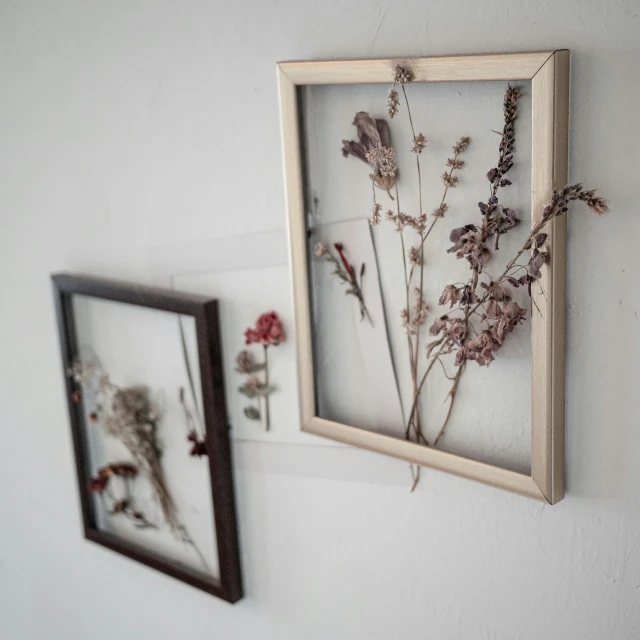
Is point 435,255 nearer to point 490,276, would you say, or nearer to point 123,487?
point 490,276

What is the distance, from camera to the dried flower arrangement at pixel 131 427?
128 cm

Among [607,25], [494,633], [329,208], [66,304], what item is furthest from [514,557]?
[66,304]

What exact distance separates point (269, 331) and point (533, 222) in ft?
1.35

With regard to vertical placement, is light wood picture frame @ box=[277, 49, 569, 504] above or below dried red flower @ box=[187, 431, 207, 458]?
above

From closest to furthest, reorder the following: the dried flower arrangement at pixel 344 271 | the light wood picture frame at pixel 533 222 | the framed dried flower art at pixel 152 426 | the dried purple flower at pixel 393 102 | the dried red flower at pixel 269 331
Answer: the light wood picture frame at pixel 533 222 < the dried purple flower at pixel 393 102 < the dried flower arrangement at pixel 344 271 < the dried red flower at pixel 269 331 < the framed dried flower art at pixel 152 426

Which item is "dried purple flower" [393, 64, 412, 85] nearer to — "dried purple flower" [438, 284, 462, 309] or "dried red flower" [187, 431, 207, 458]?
"dried purple flower" [438, 284, 462, 309]

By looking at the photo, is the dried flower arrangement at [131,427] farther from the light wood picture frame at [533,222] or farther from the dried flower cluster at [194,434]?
the light wood picture frame at [533,222]

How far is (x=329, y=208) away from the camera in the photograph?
97 centimetres

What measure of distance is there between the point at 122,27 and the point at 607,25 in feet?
2.24

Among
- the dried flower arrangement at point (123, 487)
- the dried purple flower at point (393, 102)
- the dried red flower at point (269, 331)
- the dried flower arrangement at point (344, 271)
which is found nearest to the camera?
the dried purple flower at point (393, 102)

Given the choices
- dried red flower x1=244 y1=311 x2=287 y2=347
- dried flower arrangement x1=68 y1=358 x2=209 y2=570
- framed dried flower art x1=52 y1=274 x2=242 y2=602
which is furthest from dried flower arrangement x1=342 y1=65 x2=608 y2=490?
dried flower arrangement x1=68 y1=358 x2=209 y2=570

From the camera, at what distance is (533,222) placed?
80 centimetres

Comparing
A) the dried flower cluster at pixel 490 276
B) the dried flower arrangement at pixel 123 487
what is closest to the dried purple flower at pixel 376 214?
the dried flower cluster at pixel 490 276

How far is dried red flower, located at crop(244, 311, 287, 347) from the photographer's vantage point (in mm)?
1075
